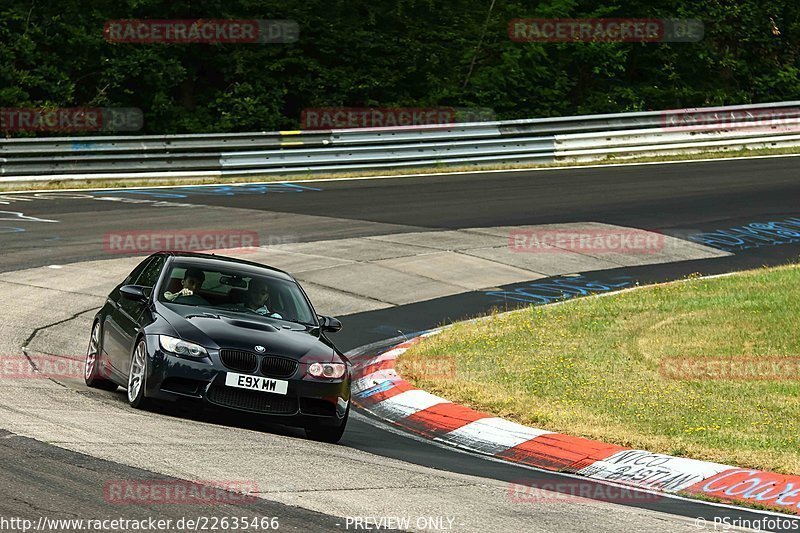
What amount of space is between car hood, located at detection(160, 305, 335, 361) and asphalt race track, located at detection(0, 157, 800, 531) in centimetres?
69

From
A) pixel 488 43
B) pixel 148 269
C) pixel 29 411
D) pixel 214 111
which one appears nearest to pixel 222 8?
pixel 214 111

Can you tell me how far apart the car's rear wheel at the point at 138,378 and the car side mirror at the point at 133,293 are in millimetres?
653

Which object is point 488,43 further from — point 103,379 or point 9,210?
point 103,379

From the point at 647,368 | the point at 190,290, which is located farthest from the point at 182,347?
the point at 647,368

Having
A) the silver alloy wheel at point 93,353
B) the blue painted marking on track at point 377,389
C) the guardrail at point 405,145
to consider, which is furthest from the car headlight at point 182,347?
the guardrail at point 405,145

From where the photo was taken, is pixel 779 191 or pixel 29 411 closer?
pixel 29 411

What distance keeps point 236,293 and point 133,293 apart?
3.08 ft

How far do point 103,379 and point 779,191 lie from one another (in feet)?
62.8

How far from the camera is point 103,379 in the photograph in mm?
11523

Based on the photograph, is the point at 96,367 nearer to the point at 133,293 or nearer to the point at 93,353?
the point at 93,353

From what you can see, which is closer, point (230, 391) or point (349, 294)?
point (230, 391)

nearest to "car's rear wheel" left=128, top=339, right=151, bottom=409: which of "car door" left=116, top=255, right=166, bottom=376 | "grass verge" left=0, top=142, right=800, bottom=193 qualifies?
"car door" left=116, top=255, right=166, bottom=376

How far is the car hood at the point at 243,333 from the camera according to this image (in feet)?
33.1

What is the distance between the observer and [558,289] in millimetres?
18984
